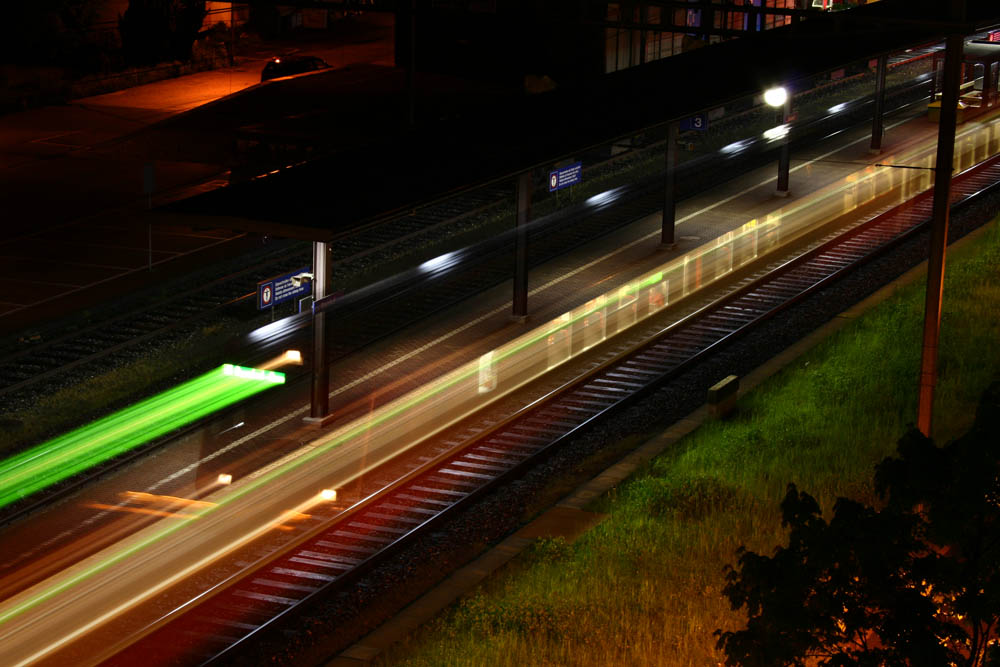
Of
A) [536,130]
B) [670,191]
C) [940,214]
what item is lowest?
[670,191]

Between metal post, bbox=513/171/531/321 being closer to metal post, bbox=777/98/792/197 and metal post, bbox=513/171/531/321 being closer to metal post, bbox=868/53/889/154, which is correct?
metal post, bbox=777/98/792/197

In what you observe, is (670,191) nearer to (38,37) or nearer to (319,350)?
(319,350)

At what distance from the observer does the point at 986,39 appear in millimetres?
29062

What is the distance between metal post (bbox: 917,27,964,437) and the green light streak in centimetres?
746

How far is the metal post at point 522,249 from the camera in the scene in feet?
60.7

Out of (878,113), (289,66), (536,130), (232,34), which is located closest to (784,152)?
(878,113)

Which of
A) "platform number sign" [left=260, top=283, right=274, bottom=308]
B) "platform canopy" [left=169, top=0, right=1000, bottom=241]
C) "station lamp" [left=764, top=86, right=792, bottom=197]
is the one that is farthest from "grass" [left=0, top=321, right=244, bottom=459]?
"station lamp" [left=764, top=86, right=792, bottom=197]

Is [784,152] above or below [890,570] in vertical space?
below

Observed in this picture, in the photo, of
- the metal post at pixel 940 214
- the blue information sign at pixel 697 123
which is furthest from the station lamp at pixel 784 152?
the metal post at pixel 940 214

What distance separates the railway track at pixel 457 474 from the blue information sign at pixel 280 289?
2.21 meters

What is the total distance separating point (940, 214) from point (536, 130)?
25.4 feet

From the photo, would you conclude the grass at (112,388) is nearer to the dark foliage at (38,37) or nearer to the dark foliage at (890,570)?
the dark foliage at (890,570)

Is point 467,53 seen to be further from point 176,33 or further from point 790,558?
point 790,558

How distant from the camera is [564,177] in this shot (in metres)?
22.9
